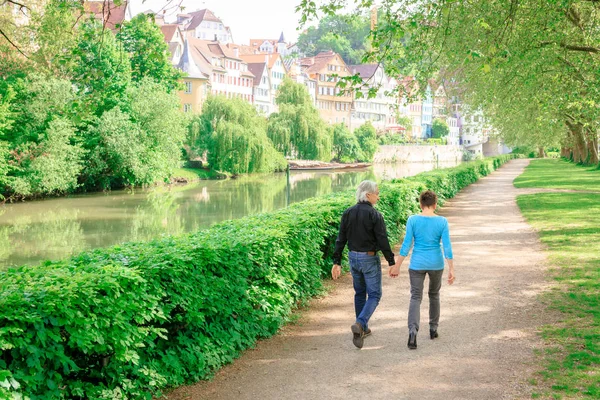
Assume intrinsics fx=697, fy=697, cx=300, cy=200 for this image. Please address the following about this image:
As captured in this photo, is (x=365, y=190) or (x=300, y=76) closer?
(x=365, y=190)

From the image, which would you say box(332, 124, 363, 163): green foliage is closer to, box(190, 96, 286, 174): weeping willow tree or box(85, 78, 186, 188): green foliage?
box(190, 96, 286, 174): weeping willow tree

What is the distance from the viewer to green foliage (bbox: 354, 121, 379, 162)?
100875 mm

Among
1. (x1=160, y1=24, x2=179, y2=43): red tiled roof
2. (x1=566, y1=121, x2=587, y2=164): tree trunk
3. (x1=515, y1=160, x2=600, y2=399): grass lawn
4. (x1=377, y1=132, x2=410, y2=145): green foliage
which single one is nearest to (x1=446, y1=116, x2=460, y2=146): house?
(x1=377, y1=132, x2=410, y2=145): green foliage

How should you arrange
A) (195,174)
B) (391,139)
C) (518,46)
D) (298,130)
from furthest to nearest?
(391,139), (298,130), (195,174), (518,46)

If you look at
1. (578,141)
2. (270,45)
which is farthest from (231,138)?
(270,45)

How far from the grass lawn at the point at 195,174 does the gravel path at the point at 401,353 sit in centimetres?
4579

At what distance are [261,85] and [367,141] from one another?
20544 mm

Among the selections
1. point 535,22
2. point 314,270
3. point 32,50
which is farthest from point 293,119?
point 314,270

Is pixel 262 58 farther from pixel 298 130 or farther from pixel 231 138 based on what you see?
pixel 231 138

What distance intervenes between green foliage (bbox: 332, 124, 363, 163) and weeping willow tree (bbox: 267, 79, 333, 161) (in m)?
19.1

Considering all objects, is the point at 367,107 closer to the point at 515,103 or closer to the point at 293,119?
the point at 293,119

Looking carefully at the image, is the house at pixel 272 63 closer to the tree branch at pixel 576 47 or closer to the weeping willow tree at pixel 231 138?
the weeping willow tree at pixel 231 138

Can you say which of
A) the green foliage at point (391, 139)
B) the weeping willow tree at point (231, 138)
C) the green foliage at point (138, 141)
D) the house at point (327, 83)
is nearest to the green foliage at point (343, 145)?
the green foliage at point (391, 139)

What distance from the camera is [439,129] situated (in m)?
162
